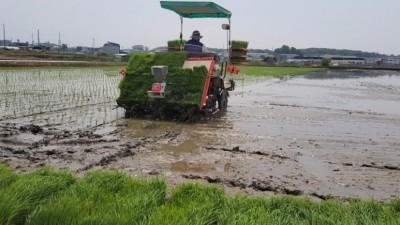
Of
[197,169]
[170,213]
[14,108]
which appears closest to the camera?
[170,213]

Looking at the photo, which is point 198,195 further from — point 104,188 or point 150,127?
point 150,127

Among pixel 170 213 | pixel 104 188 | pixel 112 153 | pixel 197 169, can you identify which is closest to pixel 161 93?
pixel 112 153

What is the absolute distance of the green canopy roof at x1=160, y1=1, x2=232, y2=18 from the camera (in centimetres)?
952

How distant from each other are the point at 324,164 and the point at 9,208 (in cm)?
422

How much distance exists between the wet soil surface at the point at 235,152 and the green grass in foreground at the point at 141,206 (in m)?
0.82

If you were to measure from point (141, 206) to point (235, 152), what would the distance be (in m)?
3.07

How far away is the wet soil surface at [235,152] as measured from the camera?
15.4 feet

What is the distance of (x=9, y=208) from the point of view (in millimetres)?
2799

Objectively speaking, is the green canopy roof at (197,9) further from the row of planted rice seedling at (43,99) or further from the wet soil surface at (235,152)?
the row of planted rice seedling at (43,99)

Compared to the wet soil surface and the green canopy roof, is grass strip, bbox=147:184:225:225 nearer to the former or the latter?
the wet soil surface

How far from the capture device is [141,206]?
→ 3180 mm

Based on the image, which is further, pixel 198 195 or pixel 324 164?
pixel 324 164

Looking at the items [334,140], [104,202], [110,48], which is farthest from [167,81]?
[110,48]

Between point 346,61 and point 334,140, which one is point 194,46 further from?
point 346,61
